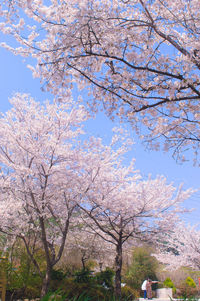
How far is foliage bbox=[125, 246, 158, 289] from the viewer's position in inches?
778

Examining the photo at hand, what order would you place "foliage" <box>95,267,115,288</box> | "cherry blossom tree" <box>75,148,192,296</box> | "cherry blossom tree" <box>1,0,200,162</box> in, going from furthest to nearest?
1. "foliage" <box>95,267,115,288</box>
2. "cherry blossom tree" <box>75,148,192,296</box>
3. "cherry blossom tree" <box>1,0,200,162</box>

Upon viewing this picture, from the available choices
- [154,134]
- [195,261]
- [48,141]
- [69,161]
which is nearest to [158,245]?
[195,261]

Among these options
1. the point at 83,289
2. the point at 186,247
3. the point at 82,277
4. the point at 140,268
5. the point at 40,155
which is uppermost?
the point at 40,155

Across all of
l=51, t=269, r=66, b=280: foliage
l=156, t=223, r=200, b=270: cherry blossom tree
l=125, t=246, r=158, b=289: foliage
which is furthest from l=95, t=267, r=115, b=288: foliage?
l=125, t=246, r=158, b=289: foliage

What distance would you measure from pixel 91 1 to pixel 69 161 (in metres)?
5.37

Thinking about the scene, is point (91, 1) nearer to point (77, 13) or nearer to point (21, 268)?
point (77, 13)

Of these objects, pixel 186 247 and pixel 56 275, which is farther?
pixel 186 247

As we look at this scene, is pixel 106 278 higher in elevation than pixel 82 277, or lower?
lower

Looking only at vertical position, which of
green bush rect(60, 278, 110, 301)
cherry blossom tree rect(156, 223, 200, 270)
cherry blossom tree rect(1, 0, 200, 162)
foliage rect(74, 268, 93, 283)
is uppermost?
cherry blossom tree rect(1, 0, 200, 162)

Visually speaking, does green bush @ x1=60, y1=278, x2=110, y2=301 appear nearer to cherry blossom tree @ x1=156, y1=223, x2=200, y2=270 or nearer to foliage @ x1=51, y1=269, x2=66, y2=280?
foliage @ x1=51, y1=269, x2=66, y2=280

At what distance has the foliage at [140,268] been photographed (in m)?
19.8

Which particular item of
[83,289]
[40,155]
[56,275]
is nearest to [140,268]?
[83,289]

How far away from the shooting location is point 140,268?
808 inches

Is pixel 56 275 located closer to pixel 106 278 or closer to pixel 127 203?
pixel 106 278
